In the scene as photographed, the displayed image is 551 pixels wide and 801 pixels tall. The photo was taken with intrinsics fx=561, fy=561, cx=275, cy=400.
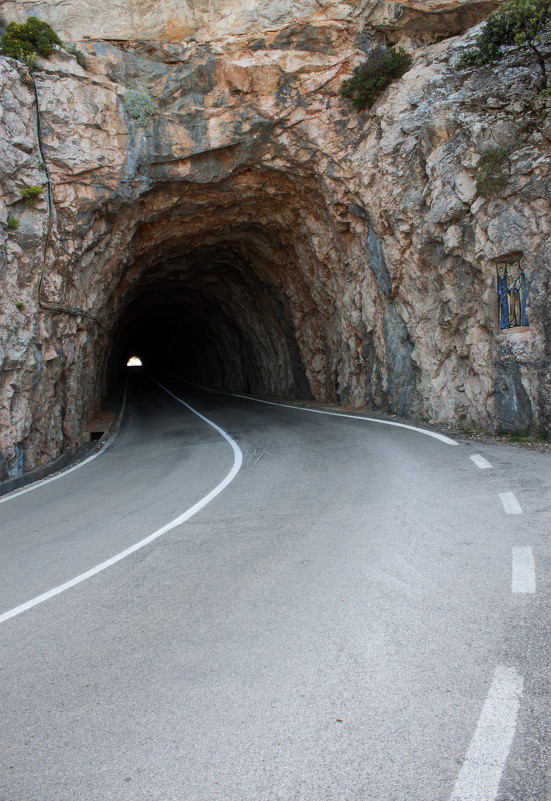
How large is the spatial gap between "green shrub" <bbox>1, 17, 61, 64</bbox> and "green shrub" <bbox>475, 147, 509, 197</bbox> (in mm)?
12347

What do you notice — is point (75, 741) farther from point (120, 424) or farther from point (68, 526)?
point (120, 424)

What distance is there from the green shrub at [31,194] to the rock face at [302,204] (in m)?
0.14

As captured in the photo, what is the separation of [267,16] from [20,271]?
10.9 meters

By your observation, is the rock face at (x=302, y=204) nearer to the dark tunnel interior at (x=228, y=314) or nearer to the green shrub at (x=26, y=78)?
the green shrub at (x=26, y=78)

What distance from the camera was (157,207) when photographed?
19.5 m

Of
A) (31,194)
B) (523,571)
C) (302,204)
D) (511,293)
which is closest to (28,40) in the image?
(31,194)

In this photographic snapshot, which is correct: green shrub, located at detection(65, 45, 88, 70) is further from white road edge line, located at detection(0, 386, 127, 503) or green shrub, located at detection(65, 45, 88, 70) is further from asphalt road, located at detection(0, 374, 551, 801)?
asphalt road, located at detection(0, 374, 551, 801)

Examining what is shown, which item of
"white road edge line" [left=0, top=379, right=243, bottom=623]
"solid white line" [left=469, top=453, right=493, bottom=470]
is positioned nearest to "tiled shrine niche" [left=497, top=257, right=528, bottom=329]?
"solid white line" [left=469, top=453, right=493, bottom=470]

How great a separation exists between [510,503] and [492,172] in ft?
28.6

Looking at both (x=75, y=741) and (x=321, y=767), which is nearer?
(x=321, y=767)

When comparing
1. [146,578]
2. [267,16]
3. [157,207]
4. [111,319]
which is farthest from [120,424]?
[146,578]

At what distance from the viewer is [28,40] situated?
51.5 ft

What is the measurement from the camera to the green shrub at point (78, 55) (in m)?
16.2

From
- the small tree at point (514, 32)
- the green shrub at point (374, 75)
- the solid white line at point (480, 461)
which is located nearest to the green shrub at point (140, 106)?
the green shrub at point (374, 75)
